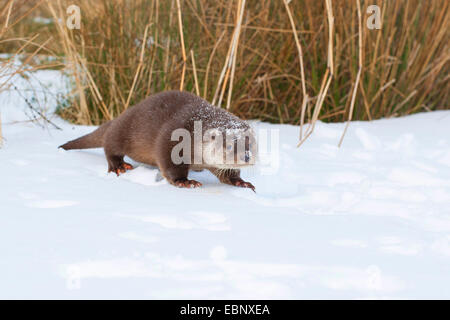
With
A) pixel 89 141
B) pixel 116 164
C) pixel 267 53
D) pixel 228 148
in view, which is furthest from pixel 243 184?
pixel 267 53

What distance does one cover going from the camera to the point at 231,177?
114 inches

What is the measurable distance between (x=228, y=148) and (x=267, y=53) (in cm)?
149

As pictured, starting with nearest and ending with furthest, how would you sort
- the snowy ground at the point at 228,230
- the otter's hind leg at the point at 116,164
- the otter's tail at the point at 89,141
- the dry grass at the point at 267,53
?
the snowy ground at the point at 228,230
the otter's hind leg at the point at 116,164
the otter's tail at the point at 89,141
the dry grass at the point at 267,53

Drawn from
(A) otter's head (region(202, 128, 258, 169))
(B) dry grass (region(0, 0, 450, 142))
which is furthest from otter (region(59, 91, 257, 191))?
(B) dry grass (region(0, 0, 450, 142))

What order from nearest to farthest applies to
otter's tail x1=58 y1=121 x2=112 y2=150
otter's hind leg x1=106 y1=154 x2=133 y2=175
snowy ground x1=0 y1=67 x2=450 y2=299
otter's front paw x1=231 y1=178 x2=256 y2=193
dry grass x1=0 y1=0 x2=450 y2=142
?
snowy ground x1=0 y1=67 x2=450 y2=299 < otter's front paw x1=231 y1=178 x2=256 y2=193 < otter's hind leg x1=106 y1=154 x2=133 y2=175 < otter's tail x1=58 y1=121 x2=112 y2=150 < dry grass x1=0 y1=0 x2=450 y2=142

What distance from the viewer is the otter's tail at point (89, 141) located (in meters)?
3.26

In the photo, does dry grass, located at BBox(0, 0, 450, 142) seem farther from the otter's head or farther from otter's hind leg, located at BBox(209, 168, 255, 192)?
the otter's head

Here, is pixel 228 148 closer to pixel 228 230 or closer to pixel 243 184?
pixel 243 184

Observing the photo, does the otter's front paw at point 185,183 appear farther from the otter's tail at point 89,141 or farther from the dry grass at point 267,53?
the dry grass at point 267,53

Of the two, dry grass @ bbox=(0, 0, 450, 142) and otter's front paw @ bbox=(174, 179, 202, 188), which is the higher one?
dry grass @ bbox=(0, 0, 450, 142)

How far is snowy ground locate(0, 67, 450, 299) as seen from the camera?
63.3 inches

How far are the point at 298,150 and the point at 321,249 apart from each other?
5.47 ft

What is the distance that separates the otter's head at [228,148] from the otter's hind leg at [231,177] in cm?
12

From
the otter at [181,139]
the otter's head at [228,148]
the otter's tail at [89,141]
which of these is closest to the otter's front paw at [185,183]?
the otter at [181,139]
